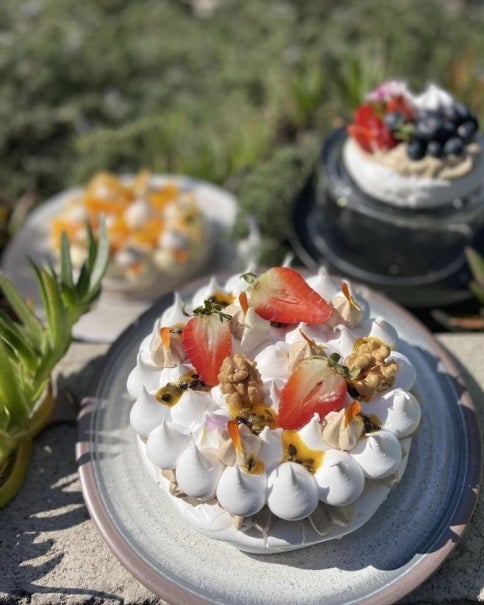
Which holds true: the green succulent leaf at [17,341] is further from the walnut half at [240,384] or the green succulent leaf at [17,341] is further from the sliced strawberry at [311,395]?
the sliced strawberry at [311,395]

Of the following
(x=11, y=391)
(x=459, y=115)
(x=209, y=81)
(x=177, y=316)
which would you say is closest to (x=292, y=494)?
(x=177, y=316)

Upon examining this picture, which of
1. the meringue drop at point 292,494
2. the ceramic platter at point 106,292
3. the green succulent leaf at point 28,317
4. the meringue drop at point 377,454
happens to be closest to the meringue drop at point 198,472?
the meringue drop at point 292,494

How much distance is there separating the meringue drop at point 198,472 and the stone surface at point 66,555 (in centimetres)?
28

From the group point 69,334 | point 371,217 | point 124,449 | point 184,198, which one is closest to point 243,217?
point 184,198

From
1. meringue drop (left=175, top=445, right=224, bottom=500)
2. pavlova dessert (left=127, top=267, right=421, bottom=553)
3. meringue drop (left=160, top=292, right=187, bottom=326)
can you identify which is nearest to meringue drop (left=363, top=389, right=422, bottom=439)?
pavlova dessert (left=127, top=267, right=421, bottom=553)

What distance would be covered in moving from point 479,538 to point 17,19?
3.48 m

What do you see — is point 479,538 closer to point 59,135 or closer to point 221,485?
point 221,485

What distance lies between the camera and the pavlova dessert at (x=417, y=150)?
1.93 metres

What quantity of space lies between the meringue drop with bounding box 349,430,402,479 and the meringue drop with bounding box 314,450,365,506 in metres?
0.02

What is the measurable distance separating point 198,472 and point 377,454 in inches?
13.0

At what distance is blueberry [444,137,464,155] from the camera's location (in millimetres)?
1923

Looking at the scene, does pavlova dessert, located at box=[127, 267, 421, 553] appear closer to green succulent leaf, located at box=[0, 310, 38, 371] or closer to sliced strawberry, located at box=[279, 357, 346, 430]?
sliced strawberry, located at box=[279, 357, 346, 430]

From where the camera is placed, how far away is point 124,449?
4.95 ft

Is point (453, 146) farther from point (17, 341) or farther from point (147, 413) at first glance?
point (17, 341)
